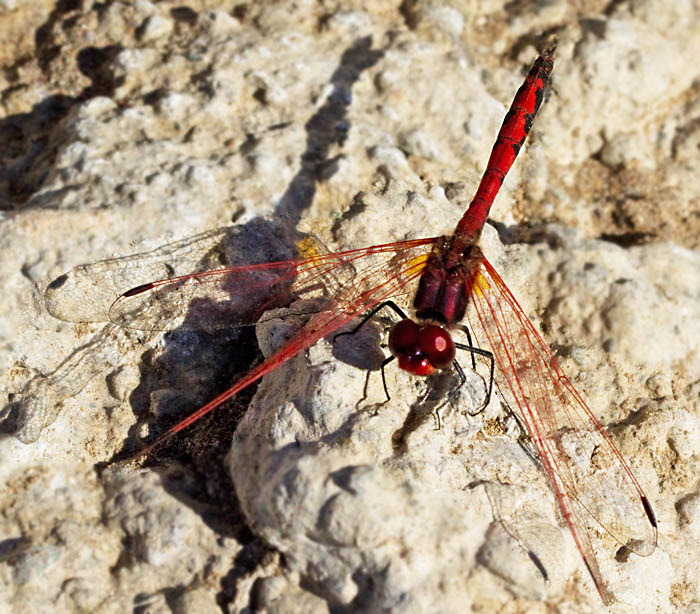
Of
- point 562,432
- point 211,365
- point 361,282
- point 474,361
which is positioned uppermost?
point 361,282

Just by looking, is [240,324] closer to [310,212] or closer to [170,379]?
[170,379]

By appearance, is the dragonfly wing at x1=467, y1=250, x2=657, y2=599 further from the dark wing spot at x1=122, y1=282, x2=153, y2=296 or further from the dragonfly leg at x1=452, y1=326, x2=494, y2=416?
the dark wing spot at x1=122, y1=282, x2=153, y2=296

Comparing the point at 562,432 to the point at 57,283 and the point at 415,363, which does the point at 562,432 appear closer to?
the point at 415,363

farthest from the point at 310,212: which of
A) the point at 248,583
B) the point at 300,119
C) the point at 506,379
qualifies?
the point at 248,583

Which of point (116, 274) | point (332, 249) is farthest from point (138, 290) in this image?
point (332, 249)

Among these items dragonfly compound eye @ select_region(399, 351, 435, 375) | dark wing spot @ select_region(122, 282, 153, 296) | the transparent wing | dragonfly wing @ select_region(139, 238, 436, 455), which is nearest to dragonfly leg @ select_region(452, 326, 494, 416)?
dragonfly compound eye @ select_region(399, 351, 435, 375)

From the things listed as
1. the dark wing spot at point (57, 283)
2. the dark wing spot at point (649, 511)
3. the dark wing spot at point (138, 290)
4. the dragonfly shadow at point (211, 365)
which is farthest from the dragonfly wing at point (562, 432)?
the dark wing spot at point (57, 283)
